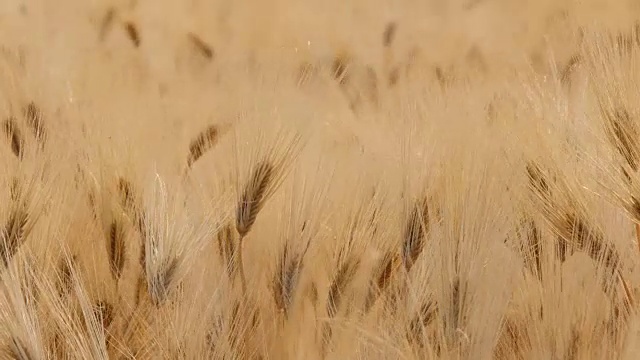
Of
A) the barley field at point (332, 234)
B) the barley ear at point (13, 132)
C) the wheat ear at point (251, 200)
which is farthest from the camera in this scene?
the barley ear at point (13, 132)

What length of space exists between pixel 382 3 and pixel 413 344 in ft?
3.83

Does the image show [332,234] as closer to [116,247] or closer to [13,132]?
[116,247]

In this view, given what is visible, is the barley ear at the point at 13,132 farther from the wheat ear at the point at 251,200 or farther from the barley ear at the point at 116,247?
the wheat ear at the point at 251,200

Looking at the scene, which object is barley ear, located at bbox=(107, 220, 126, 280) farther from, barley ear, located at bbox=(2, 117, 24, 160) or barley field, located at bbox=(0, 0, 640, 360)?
barley ear, located at bbox=(2, 117, 24, 160)

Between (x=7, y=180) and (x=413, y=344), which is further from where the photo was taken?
(x=7, y=180)

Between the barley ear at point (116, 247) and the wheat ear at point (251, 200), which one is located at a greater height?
the wheat ear at point (251, 200)

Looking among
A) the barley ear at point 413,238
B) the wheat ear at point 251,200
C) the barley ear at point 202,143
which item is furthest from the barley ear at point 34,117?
the barley ear at point 413,238

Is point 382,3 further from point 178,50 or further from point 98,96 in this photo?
point 98,96

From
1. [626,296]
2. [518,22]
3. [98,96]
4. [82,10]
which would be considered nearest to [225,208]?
[626,296]

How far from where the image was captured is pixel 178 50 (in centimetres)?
138

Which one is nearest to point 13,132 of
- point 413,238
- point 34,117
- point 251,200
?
point 34,117

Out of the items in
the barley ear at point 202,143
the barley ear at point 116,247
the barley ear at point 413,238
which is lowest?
the barley ear at point 116,247

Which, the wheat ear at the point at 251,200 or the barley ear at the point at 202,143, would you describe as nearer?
the wheat ear at the point at 251,200

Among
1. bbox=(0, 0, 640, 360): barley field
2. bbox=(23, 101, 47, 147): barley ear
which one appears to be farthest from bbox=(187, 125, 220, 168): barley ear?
bbox=(23, 101, 47, 147): barley ear
